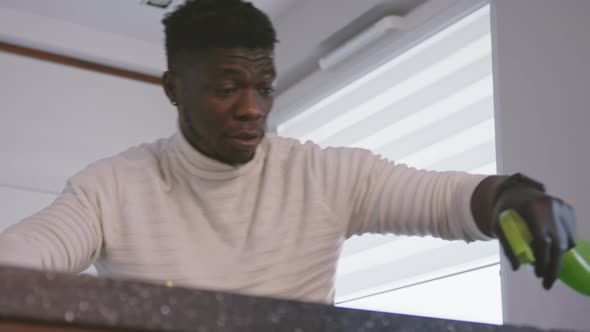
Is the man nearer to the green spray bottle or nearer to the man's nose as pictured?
the man's nose

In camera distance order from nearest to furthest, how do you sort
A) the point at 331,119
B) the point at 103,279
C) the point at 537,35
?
the point at 103,279
the point at 537,35
the point at 331,119

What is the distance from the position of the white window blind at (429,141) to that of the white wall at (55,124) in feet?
3.27

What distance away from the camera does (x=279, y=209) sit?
4.32 ft

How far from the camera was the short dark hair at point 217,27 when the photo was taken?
1.30 metres

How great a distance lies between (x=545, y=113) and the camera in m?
2.06

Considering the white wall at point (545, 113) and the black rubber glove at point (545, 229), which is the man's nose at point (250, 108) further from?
the white wall at point (545, 113)

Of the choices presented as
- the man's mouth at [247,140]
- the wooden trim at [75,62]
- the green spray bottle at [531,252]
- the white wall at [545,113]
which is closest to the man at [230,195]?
the man's mouth at [247,140]

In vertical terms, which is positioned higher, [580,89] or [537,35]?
[537,35]

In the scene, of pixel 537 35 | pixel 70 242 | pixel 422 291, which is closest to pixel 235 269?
pixel 70 242

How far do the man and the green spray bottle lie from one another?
190 millimetres

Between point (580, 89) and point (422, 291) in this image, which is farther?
point (422, 291)

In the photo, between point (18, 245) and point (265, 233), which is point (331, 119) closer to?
point (265, 233)

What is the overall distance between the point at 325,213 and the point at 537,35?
107 cm

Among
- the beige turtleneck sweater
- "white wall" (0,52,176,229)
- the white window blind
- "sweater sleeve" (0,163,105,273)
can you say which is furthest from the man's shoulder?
"white wall" (0,52,176,229)
